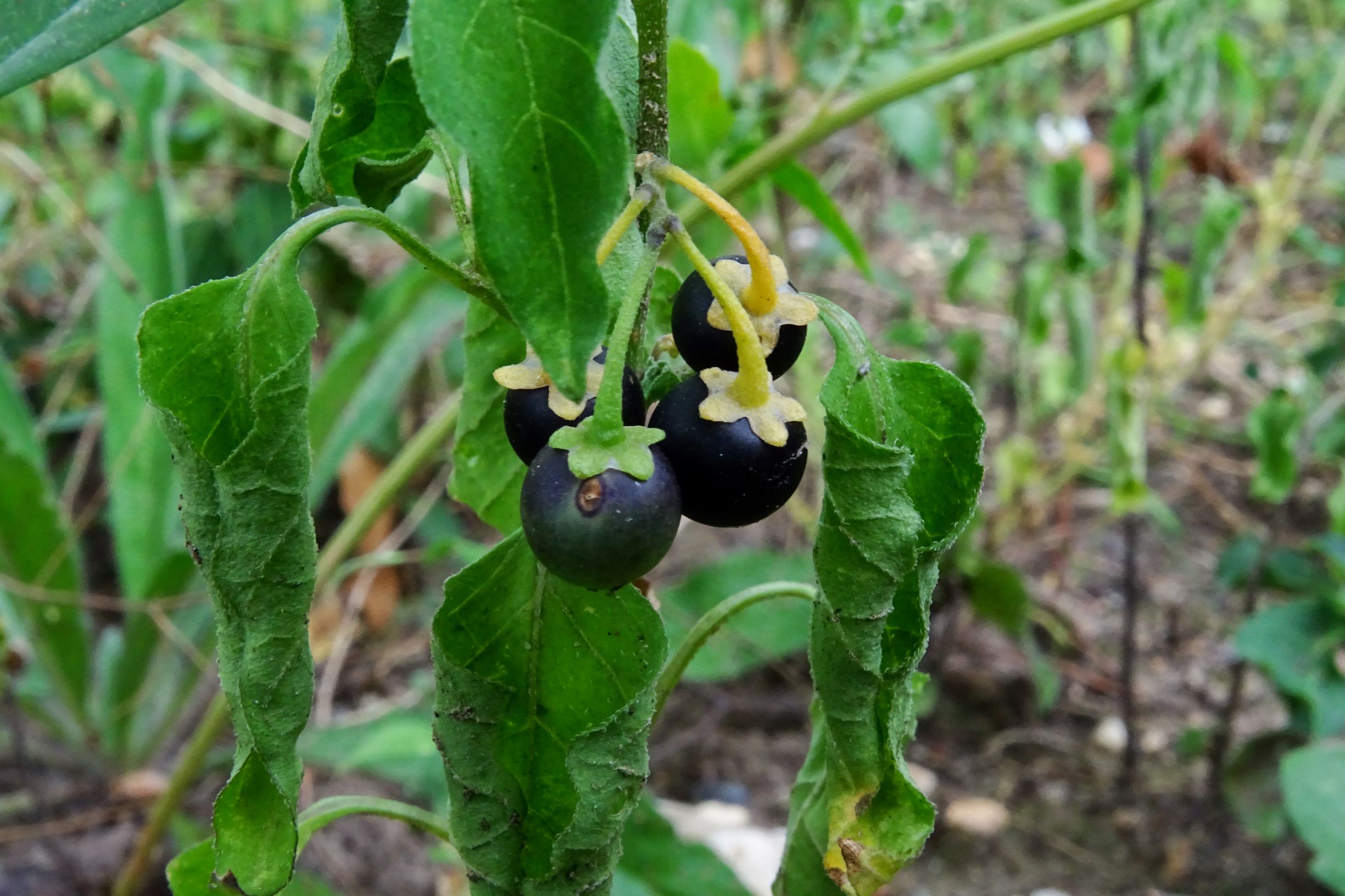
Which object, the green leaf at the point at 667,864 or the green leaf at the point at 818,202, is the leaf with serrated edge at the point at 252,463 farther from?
the green leaf at the point at 667,864

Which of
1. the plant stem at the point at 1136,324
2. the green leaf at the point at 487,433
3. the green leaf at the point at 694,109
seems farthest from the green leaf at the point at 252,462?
the plant stem at the point at 1136,324

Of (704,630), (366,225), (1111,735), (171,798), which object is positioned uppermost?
(366,225)

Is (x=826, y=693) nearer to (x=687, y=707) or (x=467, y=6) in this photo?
(x=467, y=6)

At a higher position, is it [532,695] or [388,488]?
[532,695]

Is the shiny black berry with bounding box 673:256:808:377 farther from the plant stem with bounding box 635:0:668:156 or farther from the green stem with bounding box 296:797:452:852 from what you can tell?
the green stem with bounding box 296:797:452:852

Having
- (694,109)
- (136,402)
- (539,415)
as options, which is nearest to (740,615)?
(694,109)

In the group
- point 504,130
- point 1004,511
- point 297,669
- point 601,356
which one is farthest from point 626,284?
point 1004,511

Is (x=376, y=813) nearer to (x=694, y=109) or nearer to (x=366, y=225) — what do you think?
(x=366, y=225)
